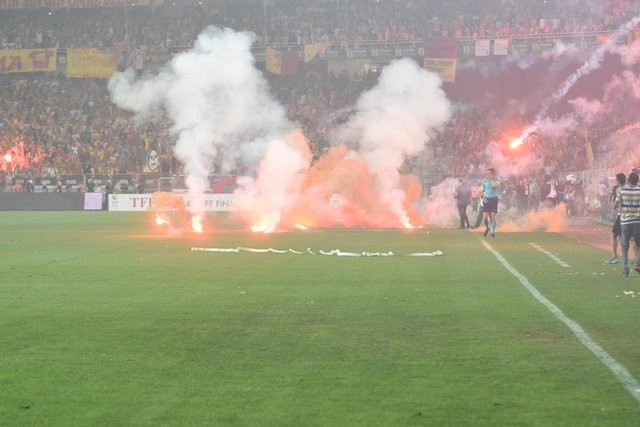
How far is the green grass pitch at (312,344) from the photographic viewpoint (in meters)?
6.95

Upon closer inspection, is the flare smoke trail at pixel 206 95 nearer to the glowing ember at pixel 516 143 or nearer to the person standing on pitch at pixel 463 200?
the person standing on pitch at pixel 463 200

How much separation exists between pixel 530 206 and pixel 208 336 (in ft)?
129

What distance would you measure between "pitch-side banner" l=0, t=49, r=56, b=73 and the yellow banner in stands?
9.24 feet

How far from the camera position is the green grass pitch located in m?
6.95

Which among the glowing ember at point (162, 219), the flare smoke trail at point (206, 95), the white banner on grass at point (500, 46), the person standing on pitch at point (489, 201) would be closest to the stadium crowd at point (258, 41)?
the white banner on grass at point (500, 46)

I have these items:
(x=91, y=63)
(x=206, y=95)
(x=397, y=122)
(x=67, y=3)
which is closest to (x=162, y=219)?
(x=206, y=95)

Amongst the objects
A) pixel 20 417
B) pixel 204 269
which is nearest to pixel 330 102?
→ pixel 204 269

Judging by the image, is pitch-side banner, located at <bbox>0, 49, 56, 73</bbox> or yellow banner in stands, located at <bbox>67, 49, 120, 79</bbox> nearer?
yellow banner in stands, located at <bbox>67, 49, 120, 79</bbox>

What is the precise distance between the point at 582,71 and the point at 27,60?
33.3m

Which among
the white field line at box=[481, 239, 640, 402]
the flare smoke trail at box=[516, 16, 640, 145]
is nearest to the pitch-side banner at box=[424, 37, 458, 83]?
the flare smoke trail at box=[516, 16, 640, 145]

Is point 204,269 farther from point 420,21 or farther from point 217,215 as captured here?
point 420,21

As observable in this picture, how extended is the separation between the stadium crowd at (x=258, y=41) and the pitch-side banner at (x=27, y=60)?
1.04 meters

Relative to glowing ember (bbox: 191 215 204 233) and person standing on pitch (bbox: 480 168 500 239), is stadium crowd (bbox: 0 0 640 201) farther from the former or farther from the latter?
person standing on pitch (bbox: 480 168 500 239)

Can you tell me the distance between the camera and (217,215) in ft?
157
